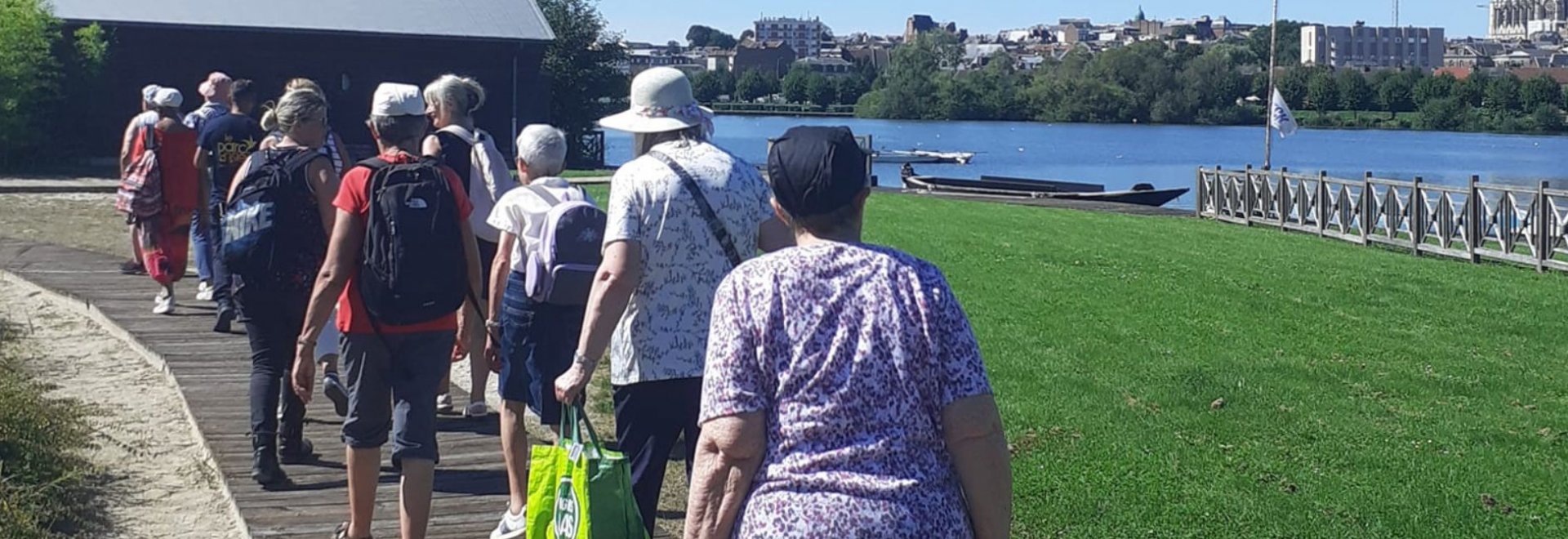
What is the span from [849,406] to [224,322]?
7845 mm

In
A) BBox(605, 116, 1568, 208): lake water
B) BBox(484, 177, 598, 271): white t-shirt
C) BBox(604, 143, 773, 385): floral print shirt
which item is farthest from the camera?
BBox(605, 116, 1568, 208): lake water

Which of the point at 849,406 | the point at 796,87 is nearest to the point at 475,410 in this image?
the point at 849,406

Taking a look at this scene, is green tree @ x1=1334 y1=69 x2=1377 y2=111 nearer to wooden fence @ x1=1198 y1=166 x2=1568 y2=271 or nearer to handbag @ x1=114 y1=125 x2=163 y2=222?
wooden fence @ x1=1198 y1=166 x2=1568 y2=271

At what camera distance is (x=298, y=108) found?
247 inches

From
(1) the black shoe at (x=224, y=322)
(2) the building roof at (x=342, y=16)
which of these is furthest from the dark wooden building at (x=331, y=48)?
(1) the black shoe at (x=224, y=322)

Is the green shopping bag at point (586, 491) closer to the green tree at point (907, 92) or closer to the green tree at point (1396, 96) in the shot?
the green tree at point (1396, 96)

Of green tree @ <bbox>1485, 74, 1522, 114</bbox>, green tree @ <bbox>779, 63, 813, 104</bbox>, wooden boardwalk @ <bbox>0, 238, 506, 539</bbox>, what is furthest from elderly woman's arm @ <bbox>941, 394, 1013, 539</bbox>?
→ green tree @ <bbox>779, 63, 813, 104</bbox>

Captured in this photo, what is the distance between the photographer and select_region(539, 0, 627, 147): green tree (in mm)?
48125

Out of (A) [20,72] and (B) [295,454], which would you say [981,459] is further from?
(A) [20,72]

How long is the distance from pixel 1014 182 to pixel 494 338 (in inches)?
1463

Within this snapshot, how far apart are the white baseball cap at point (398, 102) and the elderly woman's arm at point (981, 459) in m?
2.89

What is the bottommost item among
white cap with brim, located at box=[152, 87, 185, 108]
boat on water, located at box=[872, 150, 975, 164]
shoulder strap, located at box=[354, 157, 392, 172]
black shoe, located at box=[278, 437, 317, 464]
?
black shoe, located at box=[278, 437, 317, 464]

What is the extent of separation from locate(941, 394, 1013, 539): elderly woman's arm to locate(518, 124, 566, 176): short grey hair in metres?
3.06

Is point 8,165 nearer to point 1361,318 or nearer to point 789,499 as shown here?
point 1361,318
